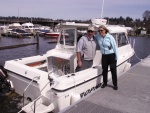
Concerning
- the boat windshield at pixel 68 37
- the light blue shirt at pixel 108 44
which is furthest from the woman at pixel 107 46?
the boat windshield at pixel 68 37

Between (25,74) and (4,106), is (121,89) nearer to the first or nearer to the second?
(25,74)

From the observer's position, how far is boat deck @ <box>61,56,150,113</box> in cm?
440

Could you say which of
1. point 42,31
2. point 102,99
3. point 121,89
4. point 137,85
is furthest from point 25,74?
point 42,31

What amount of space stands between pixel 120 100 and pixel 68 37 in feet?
11.7

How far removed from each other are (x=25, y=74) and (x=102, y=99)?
2.30m

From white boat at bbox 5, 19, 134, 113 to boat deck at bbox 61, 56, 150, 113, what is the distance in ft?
1.75

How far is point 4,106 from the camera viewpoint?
6.32 m

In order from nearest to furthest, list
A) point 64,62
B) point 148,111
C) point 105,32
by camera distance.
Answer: point 148,111 < point 105,32 < point 64,62

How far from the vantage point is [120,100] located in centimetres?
487

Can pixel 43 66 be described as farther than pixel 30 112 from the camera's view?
Yes

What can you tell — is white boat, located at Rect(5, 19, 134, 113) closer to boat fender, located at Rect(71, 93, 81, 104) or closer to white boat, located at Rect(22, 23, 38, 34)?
boat fender, located at Rect(71, 93, 81, 104)

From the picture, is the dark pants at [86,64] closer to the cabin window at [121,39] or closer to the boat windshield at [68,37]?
the boat windshield at [68,37]

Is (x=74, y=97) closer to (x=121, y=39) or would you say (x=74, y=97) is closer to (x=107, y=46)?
(x=107, y=46)

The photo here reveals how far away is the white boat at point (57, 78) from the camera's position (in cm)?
514
